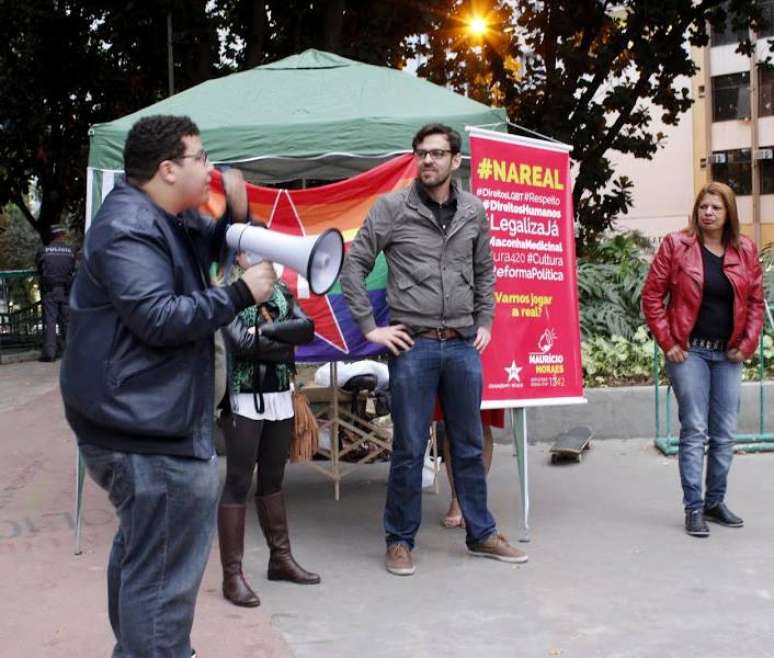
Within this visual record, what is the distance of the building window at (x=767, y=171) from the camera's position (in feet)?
130

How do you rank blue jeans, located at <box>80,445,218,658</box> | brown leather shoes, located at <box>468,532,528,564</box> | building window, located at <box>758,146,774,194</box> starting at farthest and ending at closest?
building window, located at <box>758,146,774,194</box> → brown leather shoes, located at <box>468,532,528,564</box> → blue jeans, located at <box>80,445,218,658</box>

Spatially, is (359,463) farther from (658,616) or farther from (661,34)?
(661,34)

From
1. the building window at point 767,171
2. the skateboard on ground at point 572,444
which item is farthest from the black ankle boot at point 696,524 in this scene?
the building window at point 767,171

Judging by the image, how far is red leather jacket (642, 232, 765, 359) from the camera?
5.71m

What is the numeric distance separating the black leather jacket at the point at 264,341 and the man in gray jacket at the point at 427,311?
16.8 inches

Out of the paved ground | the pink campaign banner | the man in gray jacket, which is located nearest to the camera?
the paved ground

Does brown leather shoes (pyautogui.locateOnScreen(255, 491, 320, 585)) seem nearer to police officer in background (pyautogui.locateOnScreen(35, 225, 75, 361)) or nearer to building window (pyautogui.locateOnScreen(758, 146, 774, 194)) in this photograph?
police officer in background (pyautogui.locateOnScreen(35, 225, 75, 361))

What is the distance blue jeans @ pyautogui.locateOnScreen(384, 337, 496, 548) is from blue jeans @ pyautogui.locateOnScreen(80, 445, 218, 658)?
2.12 meters

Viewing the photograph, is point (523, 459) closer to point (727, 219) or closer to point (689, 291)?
point (689, 291)

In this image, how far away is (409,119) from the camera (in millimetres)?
6043

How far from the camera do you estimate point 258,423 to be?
192 inches

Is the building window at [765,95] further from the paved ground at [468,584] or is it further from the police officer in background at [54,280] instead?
the paved ground at [468,584]

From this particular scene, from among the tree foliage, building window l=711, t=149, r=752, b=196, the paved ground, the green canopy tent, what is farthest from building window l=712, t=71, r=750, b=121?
the green canopy tent

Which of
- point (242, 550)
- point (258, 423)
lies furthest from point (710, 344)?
point (242, 550)
